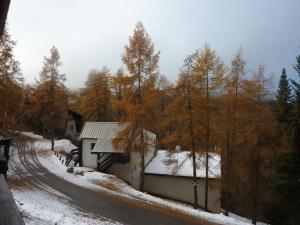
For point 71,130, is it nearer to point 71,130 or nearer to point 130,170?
point 71,130

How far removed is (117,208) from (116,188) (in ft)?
22.4

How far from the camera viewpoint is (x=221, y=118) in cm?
2458

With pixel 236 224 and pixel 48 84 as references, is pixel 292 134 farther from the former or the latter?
pixel 48 84

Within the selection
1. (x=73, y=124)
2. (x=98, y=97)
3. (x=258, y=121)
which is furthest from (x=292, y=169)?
(x=73, y=124)

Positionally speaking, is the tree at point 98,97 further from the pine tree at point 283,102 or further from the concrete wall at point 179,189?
the pine tree at point 283,102

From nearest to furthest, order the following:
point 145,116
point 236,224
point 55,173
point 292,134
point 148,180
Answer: point 236,224, point 292,134, point 145,116, point 55,173, point 148,180

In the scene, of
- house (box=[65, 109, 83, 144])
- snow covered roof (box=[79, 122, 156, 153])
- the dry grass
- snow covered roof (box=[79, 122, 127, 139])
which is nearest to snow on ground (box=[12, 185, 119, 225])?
the dry grass

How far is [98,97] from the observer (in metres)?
51.1

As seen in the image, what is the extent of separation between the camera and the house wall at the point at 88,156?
3469 centimetres

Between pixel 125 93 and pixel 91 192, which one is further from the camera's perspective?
pixel 125 93

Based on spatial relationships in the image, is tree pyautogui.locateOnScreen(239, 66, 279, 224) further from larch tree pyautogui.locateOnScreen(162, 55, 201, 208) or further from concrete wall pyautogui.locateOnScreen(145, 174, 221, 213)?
concrete wall pyautogui.locateOnScreen(145, 174, 221, 213)

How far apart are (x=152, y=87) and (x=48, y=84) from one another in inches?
670

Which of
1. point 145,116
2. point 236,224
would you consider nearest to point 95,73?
point 145,116

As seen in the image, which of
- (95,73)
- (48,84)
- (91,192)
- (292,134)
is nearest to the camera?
(91,192)
